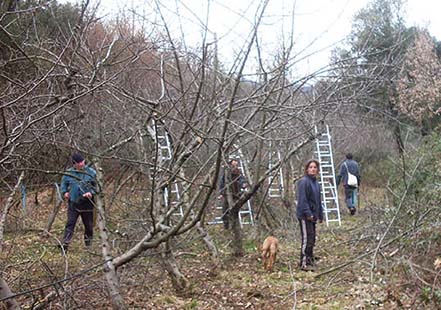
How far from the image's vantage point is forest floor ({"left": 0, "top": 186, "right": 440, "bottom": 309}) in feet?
16.4

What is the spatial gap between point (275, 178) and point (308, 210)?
2105 millimetres

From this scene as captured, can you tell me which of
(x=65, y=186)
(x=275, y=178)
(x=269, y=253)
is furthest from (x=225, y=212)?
(x=65, y=186)

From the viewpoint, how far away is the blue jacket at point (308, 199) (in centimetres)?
696

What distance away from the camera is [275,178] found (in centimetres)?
901

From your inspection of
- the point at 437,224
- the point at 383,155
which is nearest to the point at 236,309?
the point at 437,224

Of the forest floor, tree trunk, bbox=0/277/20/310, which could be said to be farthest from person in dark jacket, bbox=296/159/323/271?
tree trunk, bbox=0/277/20/310

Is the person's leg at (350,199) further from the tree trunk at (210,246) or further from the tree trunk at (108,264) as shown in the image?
the tree trunk at (108,264)

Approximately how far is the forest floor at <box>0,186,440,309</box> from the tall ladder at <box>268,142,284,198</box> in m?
1.15

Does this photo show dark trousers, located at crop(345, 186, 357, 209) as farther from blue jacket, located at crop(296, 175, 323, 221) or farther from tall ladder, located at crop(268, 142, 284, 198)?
blue jacket, located at crop(296, 175, 323, 221)

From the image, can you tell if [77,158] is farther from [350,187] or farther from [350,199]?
[350,199]

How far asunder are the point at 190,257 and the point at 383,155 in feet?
38.8

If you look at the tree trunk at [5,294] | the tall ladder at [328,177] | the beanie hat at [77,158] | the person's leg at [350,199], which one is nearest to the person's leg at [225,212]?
the beanie hat at [77,158]

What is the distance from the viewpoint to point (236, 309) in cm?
541

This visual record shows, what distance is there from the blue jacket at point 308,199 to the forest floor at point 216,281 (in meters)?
0.71
